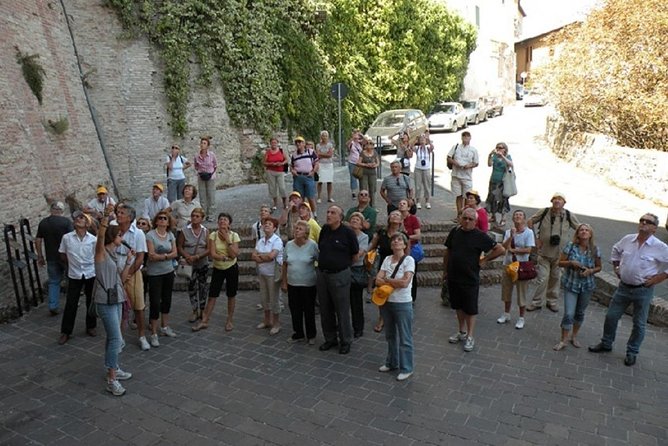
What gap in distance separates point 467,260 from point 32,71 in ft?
29.8

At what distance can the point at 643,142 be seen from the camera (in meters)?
16.0

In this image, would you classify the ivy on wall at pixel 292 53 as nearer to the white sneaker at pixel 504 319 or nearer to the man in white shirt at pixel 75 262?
the man in white shirt at pixel 75 262

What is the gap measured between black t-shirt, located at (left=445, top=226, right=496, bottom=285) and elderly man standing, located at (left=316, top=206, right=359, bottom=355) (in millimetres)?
1187

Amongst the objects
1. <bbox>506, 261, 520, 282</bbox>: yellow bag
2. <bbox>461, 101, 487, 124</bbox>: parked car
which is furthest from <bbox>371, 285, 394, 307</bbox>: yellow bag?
<bbox>461, 101, 487, 124</bbox>: parked car

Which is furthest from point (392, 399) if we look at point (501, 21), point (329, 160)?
point (501, 21)

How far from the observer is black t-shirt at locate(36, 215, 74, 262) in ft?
25.8

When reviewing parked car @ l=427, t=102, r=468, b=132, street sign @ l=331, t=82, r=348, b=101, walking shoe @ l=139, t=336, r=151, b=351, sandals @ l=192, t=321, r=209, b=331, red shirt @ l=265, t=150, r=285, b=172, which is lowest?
sandals @ l=192, t=321, r=209, b=331

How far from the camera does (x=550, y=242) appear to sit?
794 centimetres

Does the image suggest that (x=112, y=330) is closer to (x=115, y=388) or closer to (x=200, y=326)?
(x=115, y=388)

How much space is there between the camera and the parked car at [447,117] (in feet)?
87.3

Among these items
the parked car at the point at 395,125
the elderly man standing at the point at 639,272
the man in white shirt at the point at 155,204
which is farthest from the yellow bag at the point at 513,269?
the parked car at the point at 395,125

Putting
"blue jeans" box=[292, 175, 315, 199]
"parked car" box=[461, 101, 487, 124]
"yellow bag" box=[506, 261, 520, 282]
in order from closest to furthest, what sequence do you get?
"yellow bag" box=[506, 261, 520, 282] → "blue jeans" box=[292, 175, 315, 199] → "parked car" box=[461, 101, 487, 124]

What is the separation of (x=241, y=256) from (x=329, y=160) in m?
3.38

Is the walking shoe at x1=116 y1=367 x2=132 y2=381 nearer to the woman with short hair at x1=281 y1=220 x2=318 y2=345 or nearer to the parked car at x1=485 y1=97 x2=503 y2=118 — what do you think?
the woman with short hair at x1=281 y1=220 x2=318 y2=345
